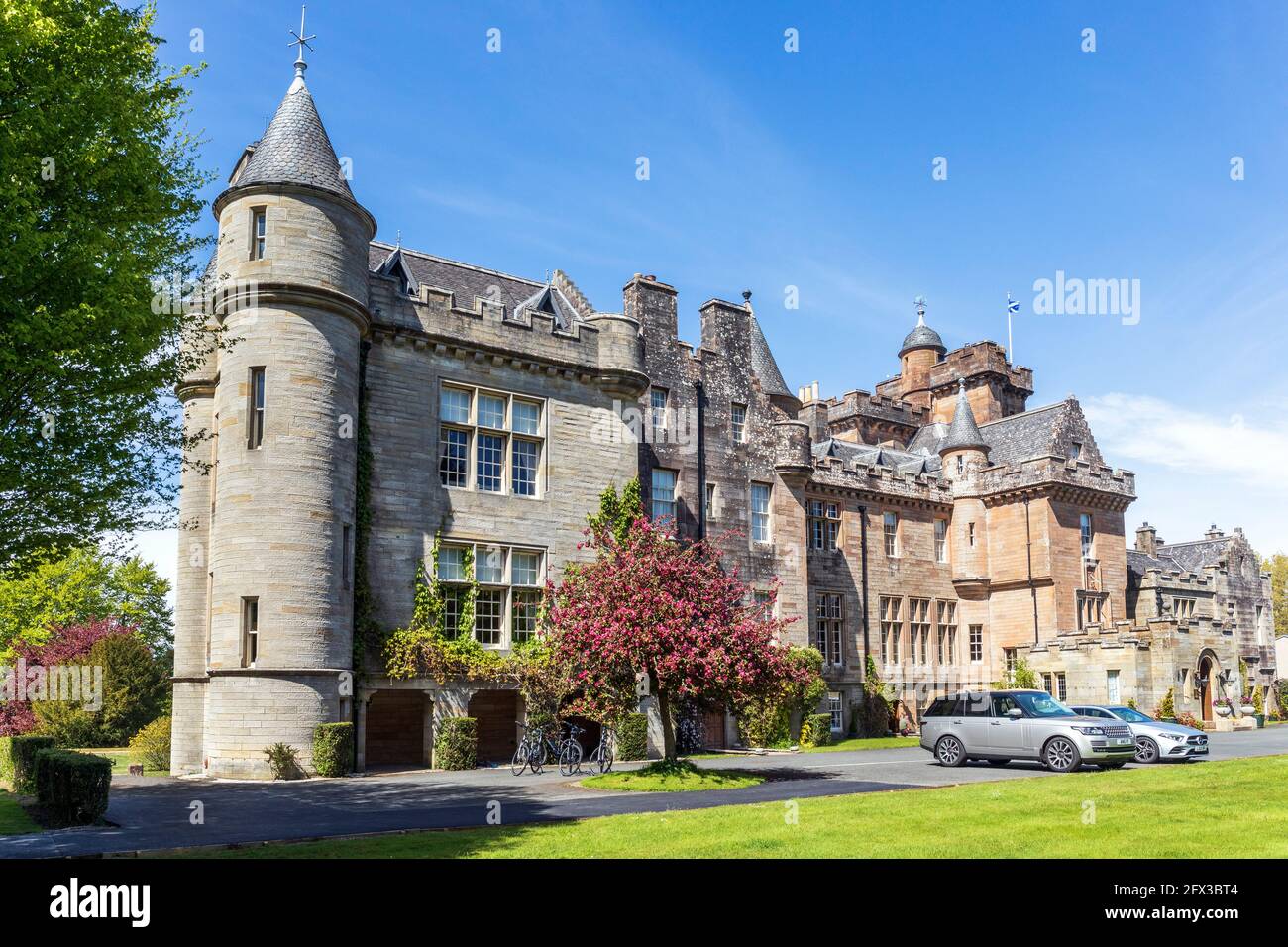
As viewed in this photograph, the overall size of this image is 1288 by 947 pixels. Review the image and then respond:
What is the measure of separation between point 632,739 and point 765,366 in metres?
15.6

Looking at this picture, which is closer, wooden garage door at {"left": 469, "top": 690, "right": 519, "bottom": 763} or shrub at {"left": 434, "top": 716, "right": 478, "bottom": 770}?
shrub at {"left": 434, "top": 716, "right": 478, "bottom": 770}

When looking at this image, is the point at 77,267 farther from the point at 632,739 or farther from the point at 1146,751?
the point at 1146,751

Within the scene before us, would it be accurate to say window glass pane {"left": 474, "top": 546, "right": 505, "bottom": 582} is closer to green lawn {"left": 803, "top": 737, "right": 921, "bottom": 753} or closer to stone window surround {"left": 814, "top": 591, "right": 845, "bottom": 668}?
green lawn {"left": 803, "top": 737, "right": 921, "bottom": 753}

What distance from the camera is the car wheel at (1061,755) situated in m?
21.4

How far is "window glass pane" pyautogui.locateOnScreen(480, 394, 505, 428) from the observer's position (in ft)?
90.9

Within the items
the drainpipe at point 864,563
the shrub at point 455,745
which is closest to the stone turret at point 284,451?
the shrub at point 455,745

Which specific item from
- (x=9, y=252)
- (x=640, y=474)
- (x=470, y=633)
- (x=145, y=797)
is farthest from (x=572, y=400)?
(x=9, y=252)

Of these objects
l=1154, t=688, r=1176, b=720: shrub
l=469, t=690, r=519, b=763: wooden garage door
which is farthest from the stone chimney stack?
l=469, t=690, r=519, b=763: wooden garage door

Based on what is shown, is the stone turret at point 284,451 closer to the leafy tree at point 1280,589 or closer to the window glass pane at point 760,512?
the window glass pane at point 760,512

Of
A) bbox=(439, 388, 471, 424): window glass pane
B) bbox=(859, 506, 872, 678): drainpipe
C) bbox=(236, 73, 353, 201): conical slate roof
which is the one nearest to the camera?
bbox=(236, 73, 353, 201): conical slate roof

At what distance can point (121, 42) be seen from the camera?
15.9 metres

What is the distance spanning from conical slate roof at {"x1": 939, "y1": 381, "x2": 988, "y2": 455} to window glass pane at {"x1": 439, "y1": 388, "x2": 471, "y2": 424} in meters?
25.9

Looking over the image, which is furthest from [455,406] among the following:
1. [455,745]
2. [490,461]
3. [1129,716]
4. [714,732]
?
[1129,716]
